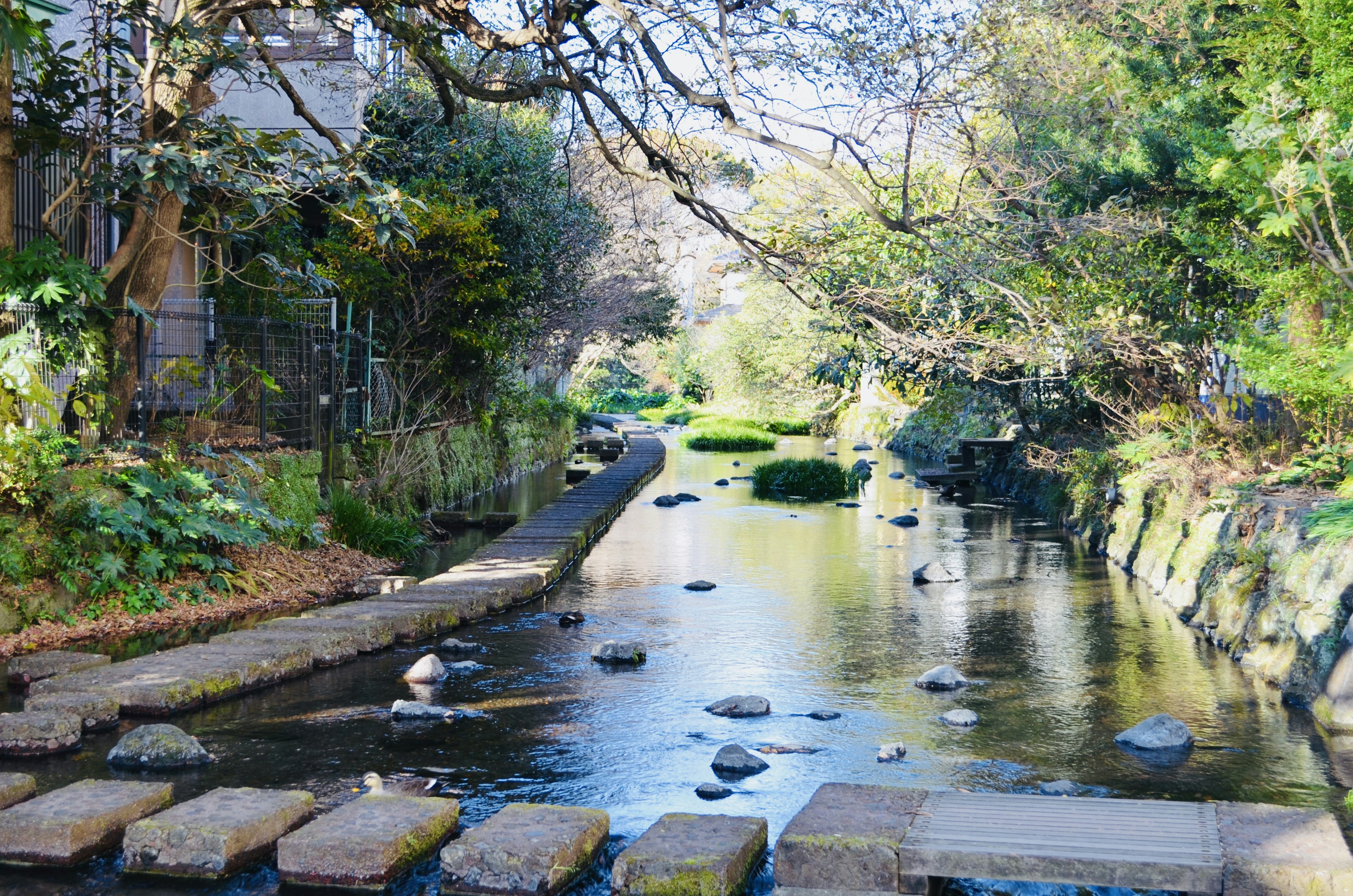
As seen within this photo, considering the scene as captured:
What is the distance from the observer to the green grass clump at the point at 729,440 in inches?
1197

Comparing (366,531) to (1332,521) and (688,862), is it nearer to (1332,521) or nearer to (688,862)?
(688,862)

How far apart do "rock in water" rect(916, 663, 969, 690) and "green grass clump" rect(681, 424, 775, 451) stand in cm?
2324

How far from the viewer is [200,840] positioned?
408cm

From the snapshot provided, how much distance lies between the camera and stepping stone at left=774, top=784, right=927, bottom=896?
3.81m

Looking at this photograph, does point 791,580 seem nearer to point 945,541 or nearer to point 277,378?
point 945,541

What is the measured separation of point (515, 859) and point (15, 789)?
202 centimetres

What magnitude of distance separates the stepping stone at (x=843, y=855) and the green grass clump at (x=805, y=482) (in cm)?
1476

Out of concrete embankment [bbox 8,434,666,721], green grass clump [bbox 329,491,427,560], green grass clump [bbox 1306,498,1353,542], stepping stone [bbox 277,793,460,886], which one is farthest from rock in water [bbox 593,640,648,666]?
green grass clump [bbox 1306,498,1353,542]

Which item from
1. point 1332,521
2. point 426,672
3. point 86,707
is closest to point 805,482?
point 1332,521

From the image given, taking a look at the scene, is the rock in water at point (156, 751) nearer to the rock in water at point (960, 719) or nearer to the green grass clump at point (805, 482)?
the rock in water at point (960, 719)

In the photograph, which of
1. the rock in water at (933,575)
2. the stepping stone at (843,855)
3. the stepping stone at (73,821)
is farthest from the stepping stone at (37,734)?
the rock in water at (933,575)

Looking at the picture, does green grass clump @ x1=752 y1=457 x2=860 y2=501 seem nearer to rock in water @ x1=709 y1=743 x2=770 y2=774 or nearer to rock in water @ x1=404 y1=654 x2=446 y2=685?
rock in water @ x1=404 y1=654 x2=446 y2=685

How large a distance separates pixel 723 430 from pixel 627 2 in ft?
77.2

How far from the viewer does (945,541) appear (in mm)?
13734
